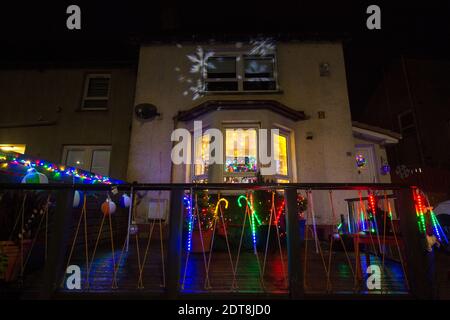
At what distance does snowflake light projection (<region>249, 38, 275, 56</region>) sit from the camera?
7.38m

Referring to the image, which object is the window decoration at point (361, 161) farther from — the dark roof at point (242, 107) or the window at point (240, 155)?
the window at point (240, 155)

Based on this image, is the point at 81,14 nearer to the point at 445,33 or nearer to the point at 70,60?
the point at 70,60

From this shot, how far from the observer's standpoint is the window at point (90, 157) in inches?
302

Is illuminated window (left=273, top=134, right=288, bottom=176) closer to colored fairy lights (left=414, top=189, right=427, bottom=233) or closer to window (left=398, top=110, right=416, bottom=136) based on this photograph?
colored fairy lights (left=414, top=189, right=427, bottom=233)

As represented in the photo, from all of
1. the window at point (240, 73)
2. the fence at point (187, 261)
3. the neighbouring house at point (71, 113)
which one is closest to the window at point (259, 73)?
the window at point (240, 73)

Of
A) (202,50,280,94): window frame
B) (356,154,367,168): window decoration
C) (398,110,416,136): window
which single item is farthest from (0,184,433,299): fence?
(398,110,416,136): window

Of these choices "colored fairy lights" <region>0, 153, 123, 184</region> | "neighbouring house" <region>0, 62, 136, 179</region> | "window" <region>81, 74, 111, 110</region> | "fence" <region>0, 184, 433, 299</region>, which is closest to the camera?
"fence" <region>0, 184, 433, 299</region>

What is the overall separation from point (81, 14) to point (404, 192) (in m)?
10.0

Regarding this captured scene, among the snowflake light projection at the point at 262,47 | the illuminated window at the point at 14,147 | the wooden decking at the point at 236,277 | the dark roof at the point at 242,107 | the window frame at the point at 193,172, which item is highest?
the snowflake light projection at the point at 262,47

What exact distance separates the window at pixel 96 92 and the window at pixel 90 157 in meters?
1.44

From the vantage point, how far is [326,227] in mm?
6035

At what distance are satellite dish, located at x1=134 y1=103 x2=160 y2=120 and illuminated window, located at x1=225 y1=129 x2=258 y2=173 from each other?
2337 millimetres

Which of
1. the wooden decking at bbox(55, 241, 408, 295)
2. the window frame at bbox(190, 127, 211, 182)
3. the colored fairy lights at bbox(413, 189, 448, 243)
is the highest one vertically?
the window frame at bbox(190, 127, 211, 182)

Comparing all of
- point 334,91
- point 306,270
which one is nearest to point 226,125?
point 334,91
